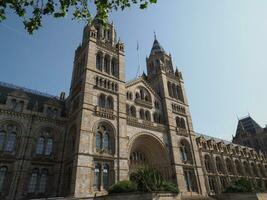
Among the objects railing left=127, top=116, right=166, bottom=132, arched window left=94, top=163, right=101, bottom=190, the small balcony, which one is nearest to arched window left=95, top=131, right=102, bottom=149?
arched window left=94, top=163, right=101, bottom=190

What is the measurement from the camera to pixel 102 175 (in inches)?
921

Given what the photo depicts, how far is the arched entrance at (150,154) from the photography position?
3016 centimetres

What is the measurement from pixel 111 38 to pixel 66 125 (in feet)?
53.9

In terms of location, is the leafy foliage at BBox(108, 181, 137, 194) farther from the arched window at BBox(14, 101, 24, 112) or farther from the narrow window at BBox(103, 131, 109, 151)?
the arched window at BBox(14, 101, 24, 112)

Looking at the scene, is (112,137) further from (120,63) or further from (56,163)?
(120,63)

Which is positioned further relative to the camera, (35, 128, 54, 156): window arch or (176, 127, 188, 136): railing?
(176, 127, 188, 136): railing

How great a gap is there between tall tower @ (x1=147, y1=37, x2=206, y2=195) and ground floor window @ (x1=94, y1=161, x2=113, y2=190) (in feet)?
34.9

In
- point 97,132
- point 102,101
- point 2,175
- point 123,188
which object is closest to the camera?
point 123,188

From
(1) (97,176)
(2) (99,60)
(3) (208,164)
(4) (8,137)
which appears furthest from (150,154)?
(4) (8,137)

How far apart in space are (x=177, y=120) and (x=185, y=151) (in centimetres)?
547

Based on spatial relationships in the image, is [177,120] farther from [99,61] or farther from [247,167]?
[247,167]

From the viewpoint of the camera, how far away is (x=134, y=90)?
33.6 m

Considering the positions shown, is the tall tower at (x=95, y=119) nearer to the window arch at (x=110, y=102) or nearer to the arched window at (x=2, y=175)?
the window arch at (x=110, y=102)

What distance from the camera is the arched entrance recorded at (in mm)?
30156
